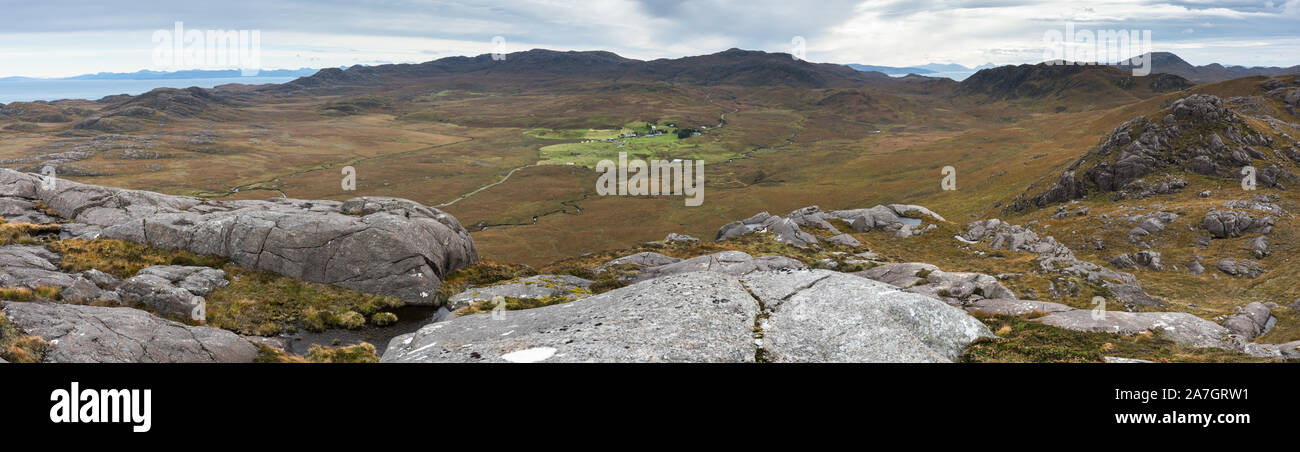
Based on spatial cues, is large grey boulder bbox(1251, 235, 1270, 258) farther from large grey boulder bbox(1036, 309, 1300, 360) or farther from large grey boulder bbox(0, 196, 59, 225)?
large grey boulder bbox(0, 196, 59, 225)

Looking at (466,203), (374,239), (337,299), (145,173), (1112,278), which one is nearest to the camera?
(337,299)

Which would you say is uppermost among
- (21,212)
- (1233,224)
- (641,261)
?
(21,212)

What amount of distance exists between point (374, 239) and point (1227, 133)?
130 meters

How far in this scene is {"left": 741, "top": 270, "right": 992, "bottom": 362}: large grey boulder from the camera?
20.5 meters

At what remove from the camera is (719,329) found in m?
22.1

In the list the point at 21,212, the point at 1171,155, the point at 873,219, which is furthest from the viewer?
the point at 1171,155

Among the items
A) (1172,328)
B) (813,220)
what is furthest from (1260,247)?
(1172,328)

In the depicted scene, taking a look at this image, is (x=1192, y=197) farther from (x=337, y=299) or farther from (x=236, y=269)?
(x=236, y=269)

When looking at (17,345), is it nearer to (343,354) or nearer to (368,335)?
(343,354)

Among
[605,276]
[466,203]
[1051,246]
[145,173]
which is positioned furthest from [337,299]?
[145,173]

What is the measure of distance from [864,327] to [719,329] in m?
6.15

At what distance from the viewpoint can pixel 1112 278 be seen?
4553 centimetres

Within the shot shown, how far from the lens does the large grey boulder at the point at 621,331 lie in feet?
65.2

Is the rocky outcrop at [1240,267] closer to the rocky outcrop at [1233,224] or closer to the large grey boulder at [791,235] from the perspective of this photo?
the rocky outcrop at [1233,224]
